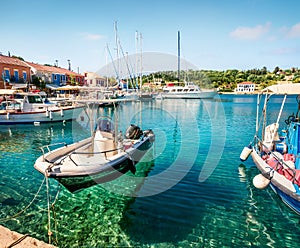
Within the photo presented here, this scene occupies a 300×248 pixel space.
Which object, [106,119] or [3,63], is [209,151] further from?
[3,63]

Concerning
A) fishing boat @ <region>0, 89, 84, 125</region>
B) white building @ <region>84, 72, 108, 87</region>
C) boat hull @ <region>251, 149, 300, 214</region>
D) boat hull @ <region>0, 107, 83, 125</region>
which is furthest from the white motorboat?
white building @ <region>84, 72, 108, 87</region>

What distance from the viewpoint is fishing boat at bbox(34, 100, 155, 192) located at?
5.71 meters

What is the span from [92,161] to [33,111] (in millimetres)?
20009

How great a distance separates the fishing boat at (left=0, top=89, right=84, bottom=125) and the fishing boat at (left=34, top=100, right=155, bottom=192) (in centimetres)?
1518

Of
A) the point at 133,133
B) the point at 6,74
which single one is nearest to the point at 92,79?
the point at 6,74

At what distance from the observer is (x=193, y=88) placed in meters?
75.9

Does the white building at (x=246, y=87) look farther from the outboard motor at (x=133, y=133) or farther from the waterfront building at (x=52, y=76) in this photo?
the outboard motor at (x=133, y=133)

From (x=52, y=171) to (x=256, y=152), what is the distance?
8.23 metres

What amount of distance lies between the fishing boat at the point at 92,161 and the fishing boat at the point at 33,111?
15.2 meters

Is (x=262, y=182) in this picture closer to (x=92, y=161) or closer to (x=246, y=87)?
(x=92, y=161)

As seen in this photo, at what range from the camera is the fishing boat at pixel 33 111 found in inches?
879

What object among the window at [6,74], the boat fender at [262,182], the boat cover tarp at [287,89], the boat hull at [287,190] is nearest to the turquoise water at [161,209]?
the boat hull at [287,190]

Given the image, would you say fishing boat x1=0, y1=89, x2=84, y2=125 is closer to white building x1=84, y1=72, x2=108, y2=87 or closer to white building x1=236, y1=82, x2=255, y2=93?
white building x1=84, y1=72, x2=108, y2=87

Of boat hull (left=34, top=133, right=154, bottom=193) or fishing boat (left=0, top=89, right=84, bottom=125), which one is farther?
fishing boat (left=0, top=89, right=84, bottom=125)
